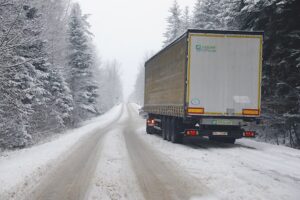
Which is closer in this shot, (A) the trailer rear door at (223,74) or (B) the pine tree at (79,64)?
(A) the trailer rear door at (223,74)

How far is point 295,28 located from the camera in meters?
16.7

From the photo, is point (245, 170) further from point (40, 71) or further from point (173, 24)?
point (173, 24)

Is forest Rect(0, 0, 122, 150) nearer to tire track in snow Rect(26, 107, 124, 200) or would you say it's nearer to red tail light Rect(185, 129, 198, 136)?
tire track in snow Rect(26, 107, 124, 200)

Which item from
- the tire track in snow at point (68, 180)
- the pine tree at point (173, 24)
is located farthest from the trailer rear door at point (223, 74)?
the pine tree at point (173, 24)

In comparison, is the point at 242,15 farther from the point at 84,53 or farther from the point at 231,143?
the point at 84,53

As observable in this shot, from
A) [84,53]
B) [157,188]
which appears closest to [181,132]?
[157,188]

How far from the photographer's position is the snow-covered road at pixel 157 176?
7.14 meters

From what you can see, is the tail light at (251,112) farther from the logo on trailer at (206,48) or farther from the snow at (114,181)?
the snow at (114,181)

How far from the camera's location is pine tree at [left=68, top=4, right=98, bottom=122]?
1366 inches

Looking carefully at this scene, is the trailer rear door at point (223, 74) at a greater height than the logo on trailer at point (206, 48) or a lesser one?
lesser

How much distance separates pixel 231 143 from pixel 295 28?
5848mm

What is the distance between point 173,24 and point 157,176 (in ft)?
156

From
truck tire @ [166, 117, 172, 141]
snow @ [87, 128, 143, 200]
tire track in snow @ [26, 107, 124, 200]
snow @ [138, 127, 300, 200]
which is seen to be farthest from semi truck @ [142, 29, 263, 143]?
tire track in snow @ [26, 107, 124, 200]

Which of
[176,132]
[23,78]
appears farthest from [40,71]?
[176,132]
